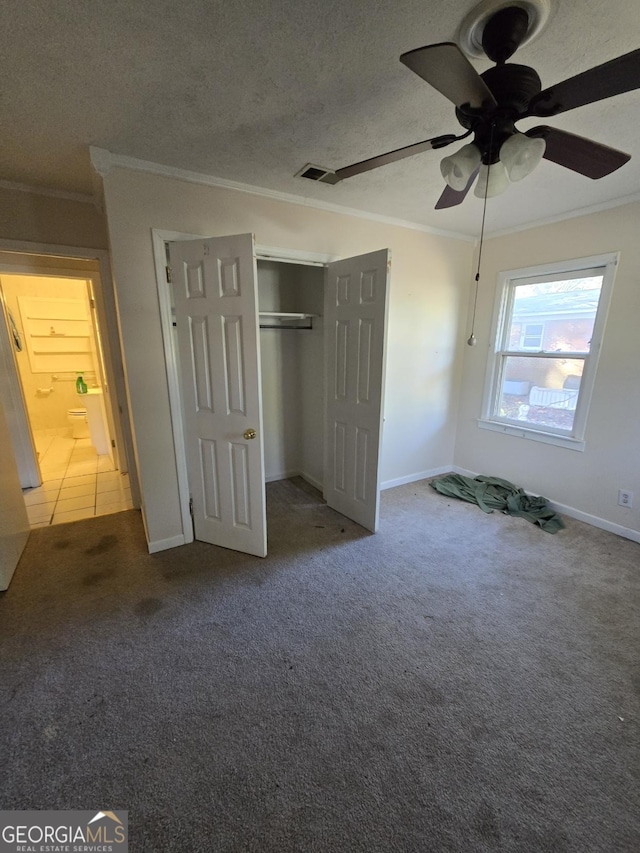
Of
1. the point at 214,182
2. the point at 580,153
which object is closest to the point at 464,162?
the point at 580,153

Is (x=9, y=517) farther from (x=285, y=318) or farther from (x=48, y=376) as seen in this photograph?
(x=48, y=376)

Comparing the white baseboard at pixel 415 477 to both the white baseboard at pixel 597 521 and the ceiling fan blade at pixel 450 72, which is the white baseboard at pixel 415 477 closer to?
the white baseboard at pixel 597 521

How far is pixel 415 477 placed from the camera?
12.6ft

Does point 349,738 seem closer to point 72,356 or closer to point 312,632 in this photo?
point 312,632

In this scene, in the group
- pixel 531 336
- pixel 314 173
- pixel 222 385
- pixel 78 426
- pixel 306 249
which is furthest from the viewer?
pixel 78 426

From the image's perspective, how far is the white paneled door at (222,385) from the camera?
2.14m

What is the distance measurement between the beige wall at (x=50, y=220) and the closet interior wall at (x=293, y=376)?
4.53ft

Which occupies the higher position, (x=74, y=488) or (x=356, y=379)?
(x=356, y=379)

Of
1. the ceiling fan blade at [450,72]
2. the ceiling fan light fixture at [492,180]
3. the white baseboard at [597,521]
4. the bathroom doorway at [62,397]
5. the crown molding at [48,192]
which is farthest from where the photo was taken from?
the bathroom doorway at [62,397]

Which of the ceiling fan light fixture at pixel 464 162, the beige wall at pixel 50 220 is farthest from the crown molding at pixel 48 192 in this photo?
the ceiling fan light fixture at pixel 464 162

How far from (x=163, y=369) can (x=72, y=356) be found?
4254 millimetres

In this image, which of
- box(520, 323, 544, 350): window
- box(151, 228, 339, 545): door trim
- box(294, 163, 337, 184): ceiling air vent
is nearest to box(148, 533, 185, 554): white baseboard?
box(151, 228, 339, 545): door trim

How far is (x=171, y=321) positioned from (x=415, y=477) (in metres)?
2.87

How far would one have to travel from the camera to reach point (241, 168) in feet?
7.03
